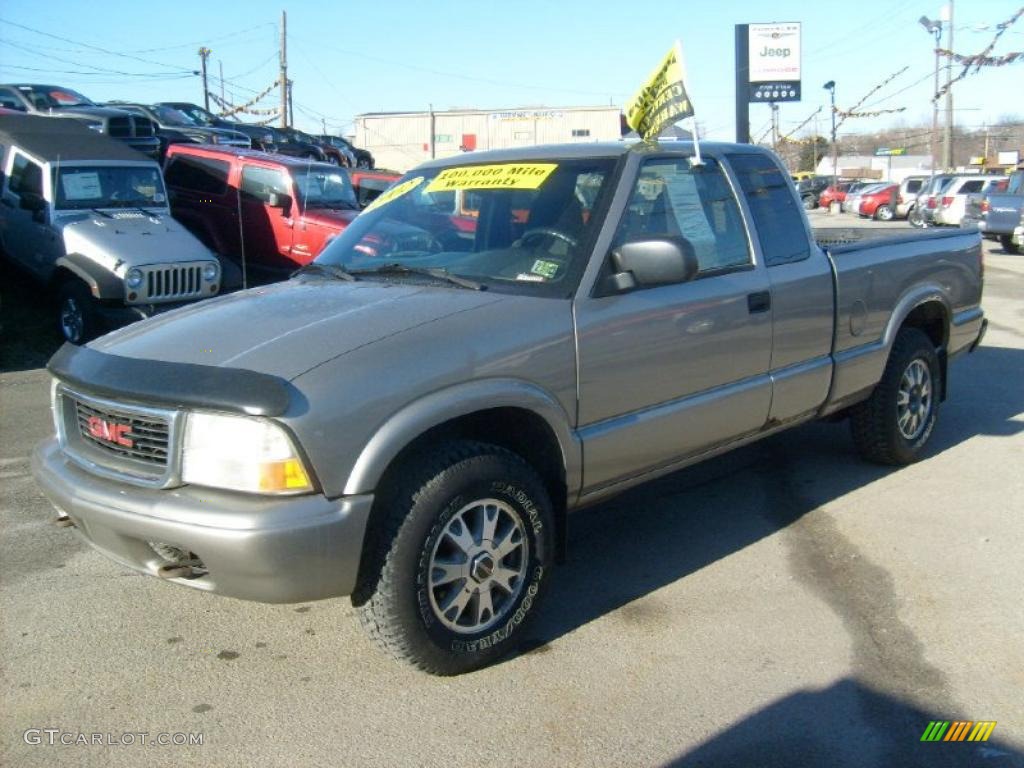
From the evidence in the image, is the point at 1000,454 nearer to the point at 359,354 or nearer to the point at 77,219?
the point at 359,354

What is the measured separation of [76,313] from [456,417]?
8220mm

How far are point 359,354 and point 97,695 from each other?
59.7 inches

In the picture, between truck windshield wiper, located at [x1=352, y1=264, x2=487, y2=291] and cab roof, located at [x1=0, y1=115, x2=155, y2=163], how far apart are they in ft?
27.3

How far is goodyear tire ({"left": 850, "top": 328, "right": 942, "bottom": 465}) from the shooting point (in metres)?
5.91

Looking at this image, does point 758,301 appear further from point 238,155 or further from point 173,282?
point 238,155

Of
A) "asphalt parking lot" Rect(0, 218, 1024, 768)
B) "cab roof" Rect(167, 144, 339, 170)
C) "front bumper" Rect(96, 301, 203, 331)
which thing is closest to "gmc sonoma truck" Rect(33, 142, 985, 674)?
"asphalt parking lot" Rect(0, 218, 1024, 768)

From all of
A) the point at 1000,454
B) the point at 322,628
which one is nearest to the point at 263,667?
the point at 322,628

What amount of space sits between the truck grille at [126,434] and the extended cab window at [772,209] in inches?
118

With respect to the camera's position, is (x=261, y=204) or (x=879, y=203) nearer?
(x=261, y=204)

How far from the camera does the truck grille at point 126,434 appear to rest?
329 centimetres

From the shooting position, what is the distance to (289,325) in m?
3.63

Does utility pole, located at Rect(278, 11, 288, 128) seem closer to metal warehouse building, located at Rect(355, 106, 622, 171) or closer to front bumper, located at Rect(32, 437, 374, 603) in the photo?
metal warehouse building, located at Rect(355, 106, 622, 171)

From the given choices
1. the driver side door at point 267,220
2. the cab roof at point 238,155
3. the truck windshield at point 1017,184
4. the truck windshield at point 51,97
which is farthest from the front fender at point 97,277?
the truck windshield at point 1017,184

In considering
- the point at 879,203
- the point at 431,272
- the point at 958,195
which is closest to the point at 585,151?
the point at 431,272
